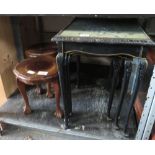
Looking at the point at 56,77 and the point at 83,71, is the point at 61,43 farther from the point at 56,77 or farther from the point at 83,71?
→ the point at 83,71

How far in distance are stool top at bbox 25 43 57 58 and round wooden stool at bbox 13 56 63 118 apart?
12 centimetres

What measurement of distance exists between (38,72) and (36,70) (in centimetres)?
3

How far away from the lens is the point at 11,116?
1.36 meters

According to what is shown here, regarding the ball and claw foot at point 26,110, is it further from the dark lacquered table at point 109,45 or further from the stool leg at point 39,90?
the dark lacquered table at point 109,45

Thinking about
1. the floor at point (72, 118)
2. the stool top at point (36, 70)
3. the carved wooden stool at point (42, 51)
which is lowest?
the floor at point (72, 118)

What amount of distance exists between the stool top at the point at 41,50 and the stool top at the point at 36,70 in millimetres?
133

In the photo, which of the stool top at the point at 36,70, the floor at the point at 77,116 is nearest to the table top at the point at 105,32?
the stool top at the point at 36,70

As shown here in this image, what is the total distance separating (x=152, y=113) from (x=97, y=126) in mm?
402

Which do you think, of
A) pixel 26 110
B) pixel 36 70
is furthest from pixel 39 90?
pixel 36 70

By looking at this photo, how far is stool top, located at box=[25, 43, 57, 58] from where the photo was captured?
4.76 ft

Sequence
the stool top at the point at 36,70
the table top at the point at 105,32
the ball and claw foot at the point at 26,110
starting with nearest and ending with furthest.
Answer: the table top at the point at 105,32 < the stool top at the point at 36,70 < the ball and claw foot at the point at 26,110

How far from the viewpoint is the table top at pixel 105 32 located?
84 cm

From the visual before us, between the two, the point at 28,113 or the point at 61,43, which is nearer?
the point at 61,43

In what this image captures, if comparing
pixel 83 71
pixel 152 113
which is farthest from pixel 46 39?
pixel 152 113
